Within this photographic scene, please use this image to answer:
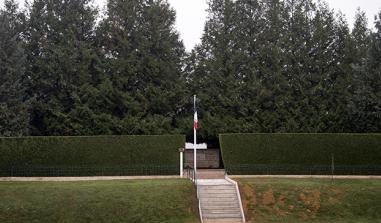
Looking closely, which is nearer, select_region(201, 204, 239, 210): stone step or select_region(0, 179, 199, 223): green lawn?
select_region(0, 179, 199, 223): green lawn

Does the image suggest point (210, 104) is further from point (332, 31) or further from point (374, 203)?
point (374, 203)

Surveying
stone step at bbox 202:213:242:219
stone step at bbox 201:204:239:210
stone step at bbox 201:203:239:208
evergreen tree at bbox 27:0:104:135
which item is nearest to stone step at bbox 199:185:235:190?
stone step at bbox 201:203:239:208

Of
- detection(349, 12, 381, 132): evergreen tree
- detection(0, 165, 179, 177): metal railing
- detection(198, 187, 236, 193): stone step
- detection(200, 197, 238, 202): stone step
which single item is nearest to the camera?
detection(200, 197, 238, 202): stone step

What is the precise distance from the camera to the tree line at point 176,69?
46594 mm

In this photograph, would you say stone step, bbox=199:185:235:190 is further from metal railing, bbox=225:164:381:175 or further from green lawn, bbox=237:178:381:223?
metal railing, bbox=225:164:381:175

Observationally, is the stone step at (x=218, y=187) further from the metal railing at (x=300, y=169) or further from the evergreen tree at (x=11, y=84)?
the evergreen tree at (x=11, y=84)

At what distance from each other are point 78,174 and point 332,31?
97.1 feet

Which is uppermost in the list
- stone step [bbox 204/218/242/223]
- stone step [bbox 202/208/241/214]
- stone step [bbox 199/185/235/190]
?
stone step [bbox 199/185/235/190]

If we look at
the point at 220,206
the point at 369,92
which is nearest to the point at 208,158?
the point at 369,92

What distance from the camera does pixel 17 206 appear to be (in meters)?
28.0

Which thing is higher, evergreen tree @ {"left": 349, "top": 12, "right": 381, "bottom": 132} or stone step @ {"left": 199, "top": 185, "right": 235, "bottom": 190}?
Result: evergreen tree @ {"left": 349, "top": 12, "right": 381, "bottom": 132}

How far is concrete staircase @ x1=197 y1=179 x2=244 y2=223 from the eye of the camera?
1101 inches

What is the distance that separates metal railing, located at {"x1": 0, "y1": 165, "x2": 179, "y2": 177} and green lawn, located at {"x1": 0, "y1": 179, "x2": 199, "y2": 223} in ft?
20.8

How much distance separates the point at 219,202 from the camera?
29.7 metres
